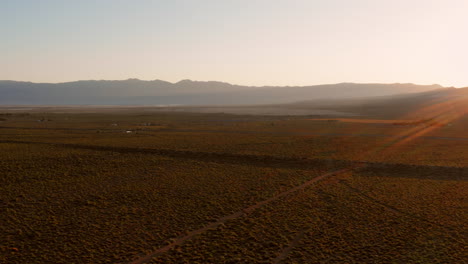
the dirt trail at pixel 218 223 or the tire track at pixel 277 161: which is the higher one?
the tire track at pixel 277 161

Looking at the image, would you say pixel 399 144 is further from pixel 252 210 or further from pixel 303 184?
pixel 252 210

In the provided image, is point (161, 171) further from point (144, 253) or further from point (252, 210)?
point (144, 253)

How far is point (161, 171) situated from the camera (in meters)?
21.7

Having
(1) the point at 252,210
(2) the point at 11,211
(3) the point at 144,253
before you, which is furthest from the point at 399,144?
(2) the point at 11,211

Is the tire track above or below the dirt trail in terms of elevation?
above

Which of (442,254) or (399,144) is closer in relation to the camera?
(442,254)

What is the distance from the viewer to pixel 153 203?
1530cm

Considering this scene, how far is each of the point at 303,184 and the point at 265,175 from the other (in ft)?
9.70

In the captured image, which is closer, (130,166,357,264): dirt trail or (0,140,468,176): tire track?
(130,166,357,264): dirt trail

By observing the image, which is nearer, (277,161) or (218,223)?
(218,223)

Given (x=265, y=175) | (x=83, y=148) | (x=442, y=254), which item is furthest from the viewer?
(x=83, y=148)

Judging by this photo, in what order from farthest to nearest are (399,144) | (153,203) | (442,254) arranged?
1. (399,144)
2. (153,203)
3. (442,254)

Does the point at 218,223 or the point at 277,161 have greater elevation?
the point at 277,161

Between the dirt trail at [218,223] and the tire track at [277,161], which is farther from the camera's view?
the tire track at [277,161]
